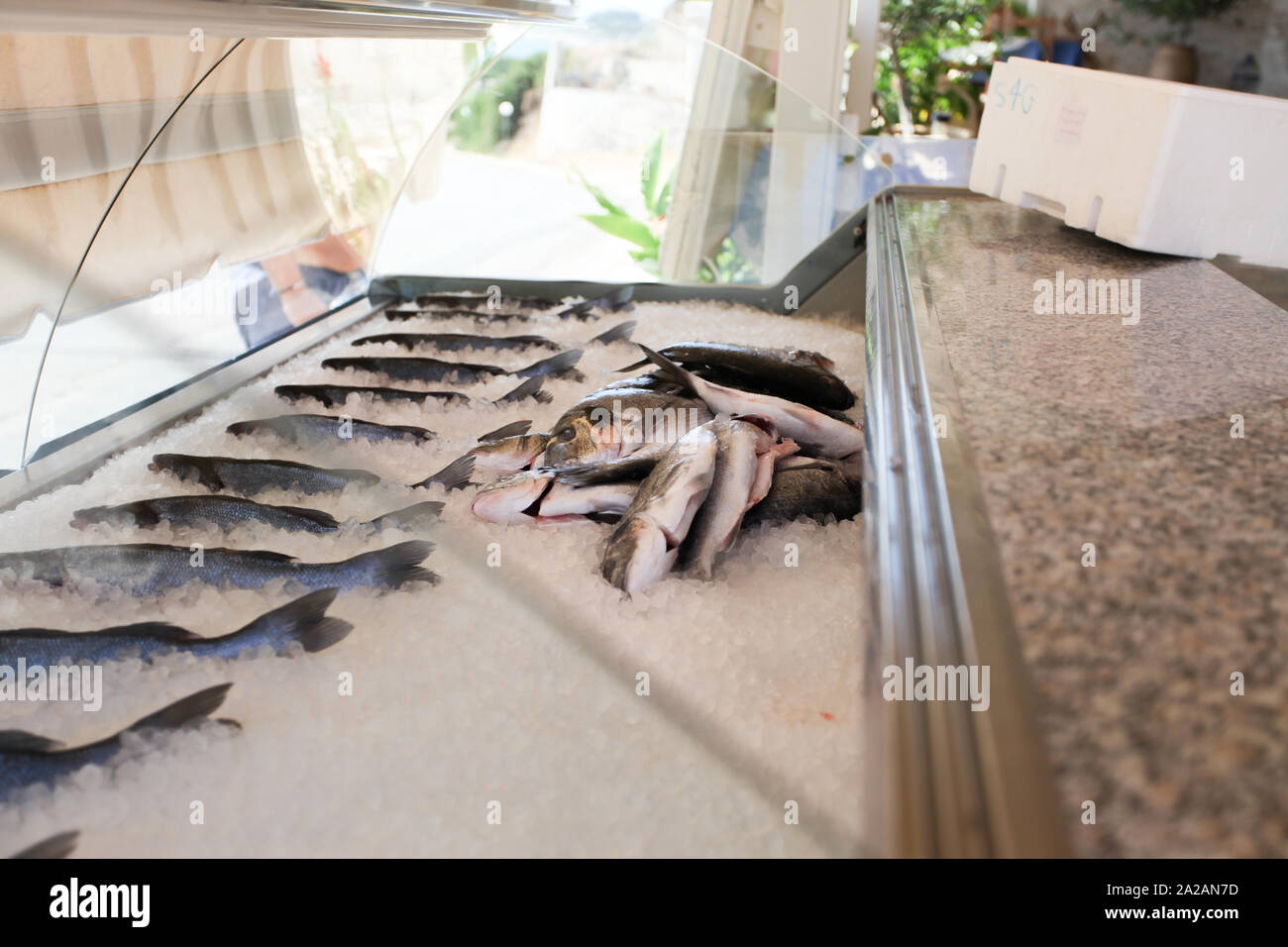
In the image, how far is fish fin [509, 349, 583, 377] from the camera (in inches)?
94.5

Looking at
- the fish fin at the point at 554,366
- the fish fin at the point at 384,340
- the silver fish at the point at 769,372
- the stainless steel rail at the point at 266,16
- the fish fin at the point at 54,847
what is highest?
the stainless steel rail at the point at 266,16

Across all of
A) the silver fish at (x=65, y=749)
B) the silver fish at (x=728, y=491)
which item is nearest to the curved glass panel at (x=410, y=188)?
the silver fish at (x=65, y=749)

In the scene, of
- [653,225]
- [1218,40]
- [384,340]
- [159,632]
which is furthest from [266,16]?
[1218,40]

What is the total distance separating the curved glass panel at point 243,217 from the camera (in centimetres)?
208

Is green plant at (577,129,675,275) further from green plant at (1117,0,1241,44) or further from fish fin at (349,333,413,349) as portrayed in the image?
green plant at (1117,0,1241,44)

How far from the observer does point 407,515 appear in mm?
1618

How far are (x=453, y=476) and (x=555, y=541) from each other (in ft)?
1.11

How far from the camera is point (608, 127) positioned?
459 cm

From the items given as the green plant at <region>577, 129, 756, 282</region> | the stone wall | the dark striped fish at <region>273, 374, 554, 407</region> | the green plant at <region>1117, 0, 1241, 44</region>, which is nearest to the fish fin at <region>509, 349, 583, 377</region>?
the dark striped fish at <region>273, 374, 554, 407</region>

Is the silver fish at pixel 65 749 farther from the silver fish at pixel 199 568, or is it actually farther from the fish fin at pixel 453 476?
the fish fin at pixel 453 476

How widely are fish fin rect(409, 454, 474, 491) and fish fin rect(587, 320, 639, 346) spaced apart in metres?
1.00

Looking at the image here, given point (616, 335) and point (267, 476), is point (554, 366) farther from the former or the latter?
point (267, 476)

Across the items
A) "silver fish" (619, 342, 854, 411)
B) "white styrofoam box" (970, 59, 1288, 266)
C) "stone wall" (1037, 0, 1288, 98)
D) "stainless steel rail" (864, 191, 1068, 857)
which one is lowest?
"silver fish" (619, 342, 854, 411)

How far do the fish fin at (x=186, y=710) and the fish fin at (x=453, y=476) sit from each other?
696 mm
